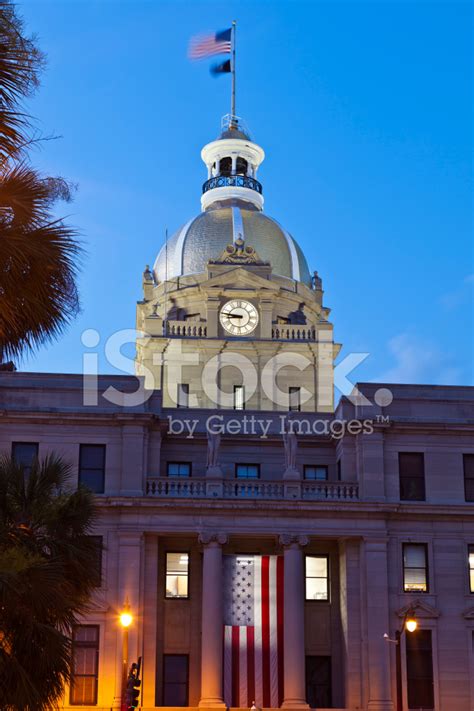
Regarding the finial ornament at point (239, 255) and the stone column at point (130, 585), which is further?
the finial ornament at point (239, 255)

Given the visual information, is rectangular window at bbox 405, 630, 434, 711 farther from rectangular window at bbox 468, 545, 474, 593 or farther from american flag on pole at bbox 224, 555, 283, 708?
american flag on pole at bbox 224, 555, 283, 708

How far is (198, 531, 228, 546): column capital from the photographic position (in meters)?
53.9

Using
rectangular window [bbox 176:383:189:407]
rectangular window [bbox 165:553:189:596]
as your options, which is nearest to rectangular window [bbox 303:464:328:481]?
rectangular window [bbox 165:553:189:596]

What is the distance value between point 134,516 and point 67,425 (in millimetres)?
5364

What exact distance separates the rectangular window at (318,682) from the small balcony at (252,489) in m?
7.74

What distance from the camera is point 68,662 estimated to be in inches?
958

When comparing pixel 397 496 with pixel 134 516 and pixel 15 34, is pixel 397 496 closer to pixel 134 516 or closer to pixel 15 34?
pixel 134 516

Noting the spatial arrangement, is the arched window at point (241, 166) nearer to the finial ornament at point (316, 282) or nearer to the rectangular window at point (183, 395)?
the finial ornament at point (316, 282)

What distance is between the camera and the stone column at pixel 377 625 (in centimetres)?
5256

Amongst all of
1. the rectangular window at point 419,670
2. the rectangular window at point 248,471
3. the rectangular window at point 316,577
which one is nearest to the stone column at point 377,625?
the rectangular window at point 419,670

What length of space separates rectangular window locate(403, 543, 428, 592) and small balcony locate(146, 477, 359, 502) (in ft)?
11.5

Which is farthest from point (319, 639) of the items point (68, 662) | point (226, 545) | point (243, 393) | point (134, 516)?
point (68, 662)

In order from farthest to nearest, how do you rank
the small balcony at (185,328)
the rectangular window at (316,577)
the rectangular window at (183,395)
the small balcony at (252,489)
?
the small balcony at (185,328)
the rectangular window at (183,395)
the rectangular window at (316,577)
the small balcony at (252,489)

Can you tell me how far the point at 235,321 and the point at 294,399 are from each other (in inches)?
261
